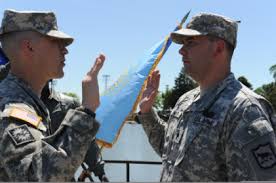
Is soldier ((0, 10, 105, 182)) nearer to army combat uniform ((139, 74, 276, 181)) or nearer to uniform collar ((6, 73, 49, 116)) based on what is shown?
uniform collar ((6, 73, 49, 116))

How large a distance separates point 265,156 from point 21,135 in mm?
1375

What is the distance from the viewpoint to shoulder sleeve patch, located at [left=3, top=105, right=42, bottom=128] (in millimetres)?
2115

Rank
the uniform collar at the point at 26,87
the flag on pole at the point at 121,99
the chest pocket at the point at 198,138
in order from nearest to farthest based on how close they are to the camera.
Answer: the uniform collar at the point at 26,87 → the chest pocket at the point at 198,138 → the flag on pole at the point at 121,99

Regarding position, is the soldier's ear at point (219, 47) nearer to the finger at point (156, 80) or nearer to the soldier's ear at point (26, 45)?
the finger at point (156, 80)

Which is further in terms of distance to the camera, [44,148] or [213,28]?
[213,28]

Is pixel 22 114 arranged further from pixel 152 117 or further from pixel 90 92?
pixel 152 117

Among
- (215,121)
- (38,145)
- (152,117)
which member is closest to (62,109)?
(152,117)

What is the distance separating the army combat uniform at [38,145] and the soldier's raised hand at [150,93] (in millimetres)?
1601

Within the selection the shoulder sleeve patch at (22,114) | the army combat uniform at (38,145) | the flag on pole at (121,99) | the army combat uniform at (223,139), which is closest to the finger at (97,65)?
the army combat uniform at (38,145)

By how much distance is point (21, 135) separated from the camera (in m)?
2.05

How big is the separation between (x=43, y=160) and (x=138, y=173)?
5.86 meters

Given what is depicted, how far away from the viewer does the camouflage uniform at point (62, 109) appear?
14.5 feet

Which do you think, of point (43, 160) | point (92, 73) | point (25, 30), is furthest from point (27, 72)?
point (43, 160)

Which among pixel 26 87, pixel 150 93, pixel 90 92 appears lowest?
pixel 150 93
